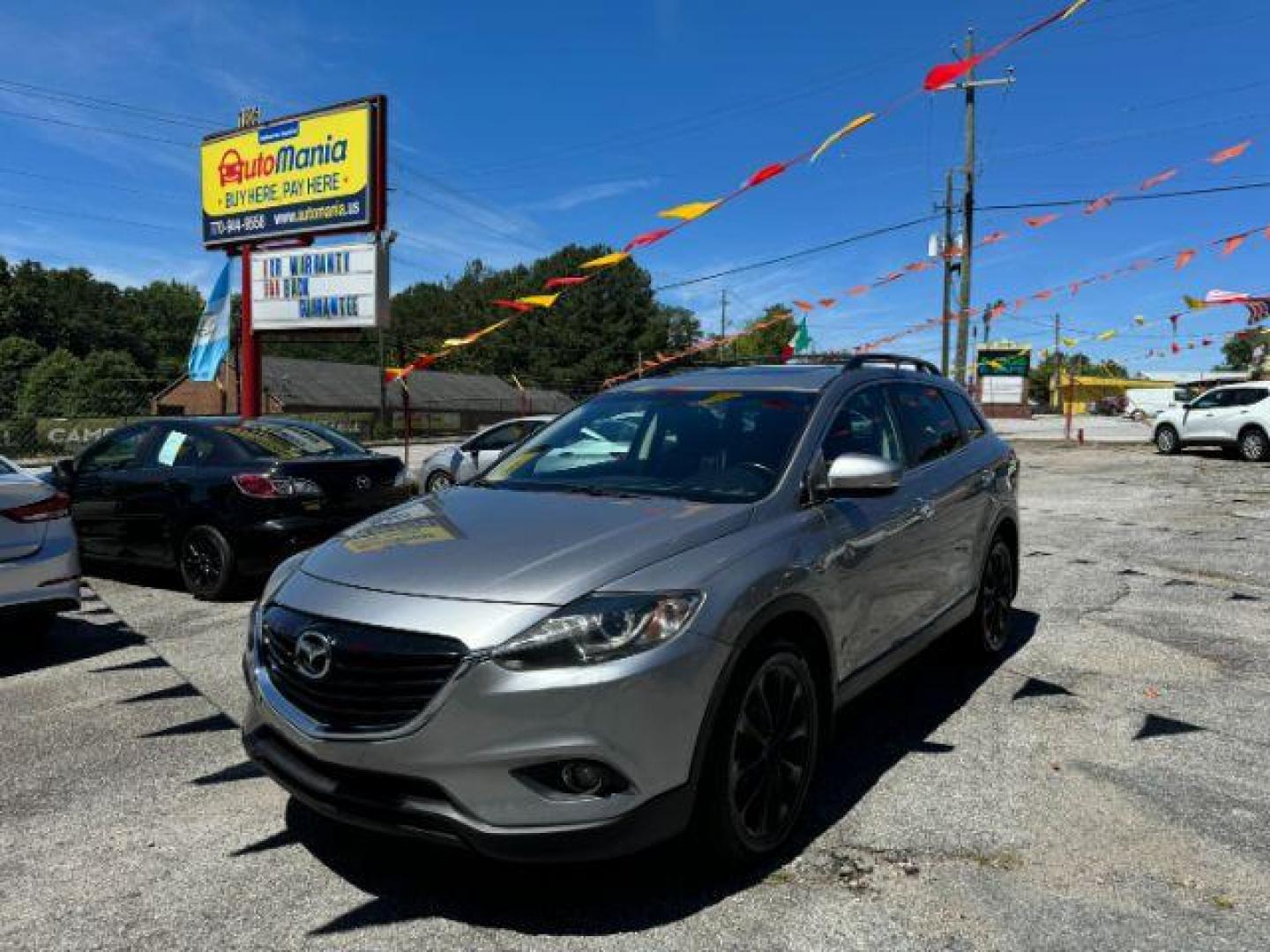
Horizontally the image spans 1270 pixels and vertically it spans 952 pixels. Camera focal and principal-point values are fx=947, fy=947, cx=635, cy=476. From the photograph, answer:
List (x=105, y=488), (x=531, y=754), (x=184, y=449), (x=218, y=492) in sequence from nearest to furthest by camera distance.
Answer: (x=531, y=754) → (x=218, y=492) → (x=184, y=449) → (x=105, y=488)

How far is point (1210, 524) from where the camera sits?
38.2 ft

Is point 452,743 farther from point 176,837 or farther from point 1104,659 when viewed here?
point 1104,659

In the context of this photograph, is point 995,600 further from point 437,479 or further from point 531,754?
point 437,479

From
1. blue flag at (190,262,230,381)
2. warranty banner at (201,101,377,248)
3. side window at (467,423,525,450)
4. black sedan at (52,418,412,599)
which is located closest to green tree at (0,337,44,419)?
blue flag at (190,262,230,381)

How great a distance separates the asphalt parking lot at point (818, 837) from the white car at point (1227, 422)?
18262mm

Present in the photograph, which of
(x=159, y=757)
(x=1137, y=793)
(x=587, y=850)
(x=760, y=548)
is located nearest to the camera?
(x=587, y=850)

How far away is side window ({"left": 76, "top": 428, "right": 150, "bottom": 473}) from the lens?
8062 mm

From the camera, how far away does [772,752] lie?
3143 mm

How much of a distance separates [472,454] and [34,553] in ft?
28.0

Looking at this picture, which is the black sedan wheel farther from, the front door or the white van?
the white van

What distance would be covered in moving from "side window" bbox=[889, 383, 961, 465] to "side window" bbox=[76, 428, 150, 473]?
641 centimetres

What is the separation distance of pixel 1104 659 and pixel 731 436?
3238 millimetres

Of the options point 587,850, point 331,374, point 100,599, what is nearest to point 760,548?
point 587,850

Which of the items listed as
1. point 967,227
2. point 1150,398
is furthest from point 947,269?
point 1150,398
